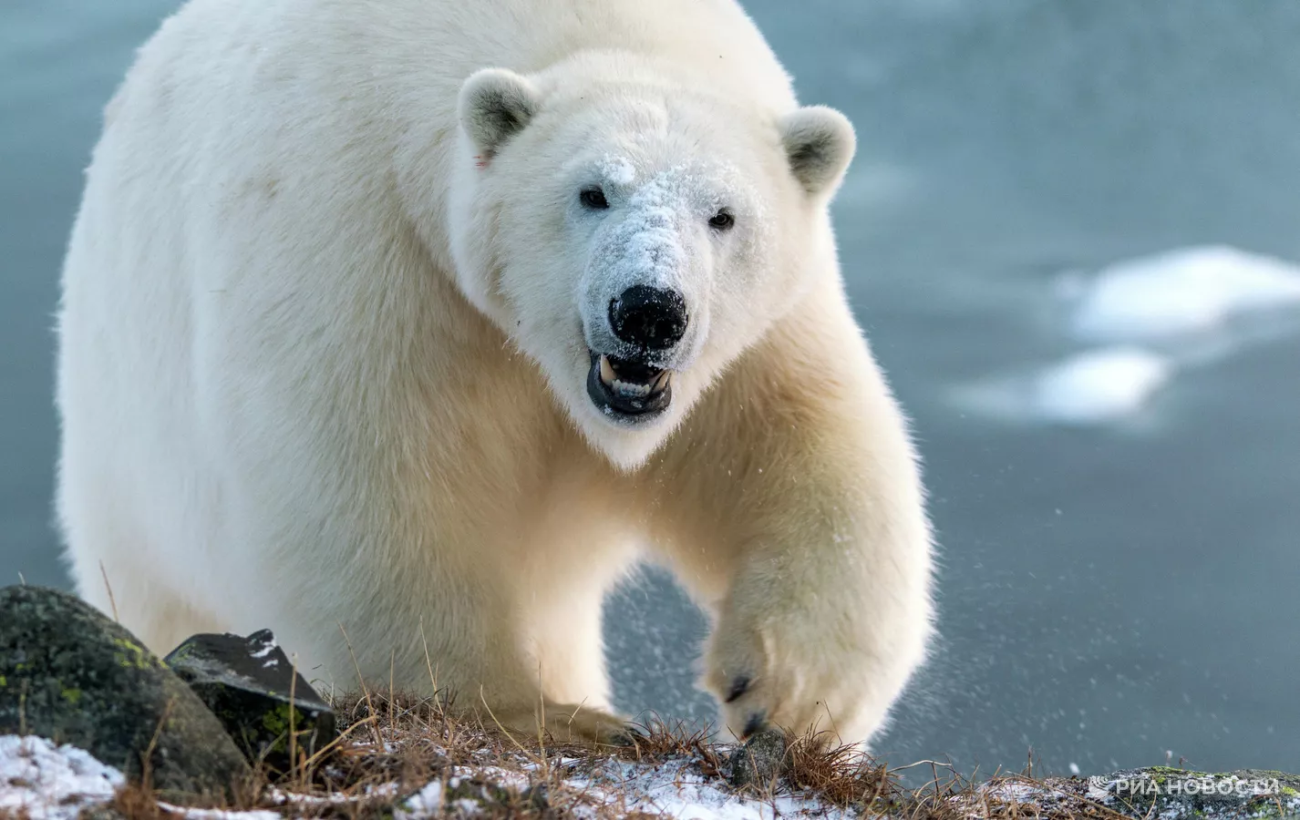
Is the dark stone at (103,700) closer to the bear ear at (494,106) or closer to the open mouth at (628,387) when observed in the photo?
the open mouth at (628,387)

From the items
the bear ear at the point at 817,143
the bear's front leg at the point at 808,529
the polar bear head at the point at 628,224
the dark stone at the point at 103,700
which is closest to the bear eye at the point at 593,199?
the polar bear head at the point at 628,224

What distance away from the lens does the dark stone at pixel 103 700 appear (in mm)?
2842

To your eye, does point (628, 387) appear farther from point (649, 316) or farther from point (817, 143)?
Answer: point (817, 143)

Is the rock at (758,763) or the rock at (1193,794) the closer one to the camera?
the rock at (758,763)

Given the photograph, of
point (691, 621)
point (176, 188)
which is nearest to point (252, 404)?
point (176, 188)

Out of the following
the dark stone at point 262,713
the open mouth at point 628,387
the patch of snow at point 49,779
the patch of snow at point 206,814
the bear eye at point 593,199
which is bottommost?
the patch of snow at point 49,779

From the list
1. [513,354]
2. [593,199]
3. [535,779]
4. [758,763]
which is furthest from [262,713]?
[513,354]

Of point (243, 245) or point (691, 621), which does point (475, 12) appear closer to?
point (243, 245)

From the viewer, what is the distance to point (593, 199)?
4.38 m

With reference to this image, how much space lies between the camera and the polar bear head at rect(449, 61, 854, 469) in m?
4.19

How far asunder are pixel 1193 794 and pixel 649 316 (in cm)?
212

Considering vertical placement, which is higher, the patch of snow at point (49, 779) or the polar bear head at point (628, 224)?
the polar bear head at point (628, 224)

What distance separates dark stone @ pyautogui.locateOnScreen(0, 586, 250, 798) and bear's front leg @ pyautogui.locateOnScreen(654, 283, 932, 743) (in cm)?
231

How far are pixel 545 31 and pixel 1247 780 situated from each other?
10.8 feet
